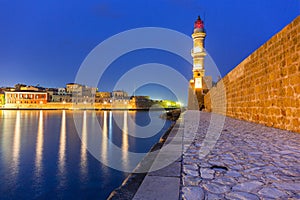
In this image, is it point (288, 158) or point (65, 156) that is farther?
point (65, 156)

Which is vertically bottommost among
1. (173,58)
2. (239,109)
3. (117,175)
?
(117,175)

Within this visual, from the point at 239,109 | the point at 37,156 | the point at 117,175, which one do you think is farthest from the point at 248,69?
the point at 37,156

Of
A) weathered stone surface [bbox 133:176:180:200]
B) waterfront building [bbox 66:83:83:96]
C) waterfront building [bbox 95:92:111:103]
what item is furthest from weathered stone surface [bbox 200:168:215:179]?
waterfront building [bbox 95:92:111:103]

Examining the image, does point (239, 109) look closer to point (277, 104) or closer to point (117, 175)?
point (277, 104)

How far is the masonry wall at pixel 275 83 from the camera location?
14.7 feet

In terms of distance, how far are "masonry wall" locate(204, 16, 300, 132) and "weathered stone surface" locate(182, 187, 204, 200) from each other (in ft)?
12.4

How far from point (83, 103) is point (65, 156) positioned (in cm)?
8210

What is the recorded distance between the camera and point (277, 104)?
206 inches

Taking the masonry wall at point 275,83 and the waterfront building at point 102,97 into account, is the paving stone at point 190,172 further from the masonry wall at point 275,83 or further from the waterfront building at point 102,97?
the waterfront building at point 102,97

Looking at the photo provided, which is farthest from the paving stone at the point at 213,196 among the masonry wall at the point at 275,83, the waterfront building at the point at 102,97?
the waterfront building at the point at 102,97

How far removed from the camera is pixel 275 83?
17.7ft

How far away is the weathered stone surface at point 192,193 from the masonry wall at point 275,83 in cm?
377

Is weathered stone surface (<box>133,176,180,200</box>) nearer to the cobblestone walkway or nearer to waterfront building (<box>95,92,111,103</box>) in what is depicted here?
the cobblestone walkway

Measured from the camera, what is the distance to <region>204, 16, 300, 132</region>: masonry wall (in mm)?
4477
